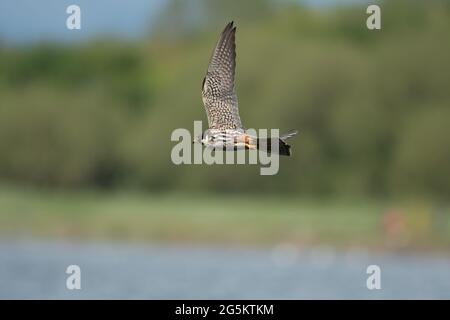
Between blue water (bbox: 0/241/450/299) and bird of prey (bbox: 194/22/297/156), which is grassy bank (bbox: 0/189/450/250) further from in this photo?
bird of prey (bbox: 194/22/297/156)

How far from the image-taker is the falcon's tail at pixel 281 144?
12.5 metres

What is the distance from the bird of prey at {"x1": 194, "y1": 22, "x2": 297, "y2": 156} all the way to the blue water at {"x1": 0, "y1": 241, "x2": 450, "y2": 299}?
1205cm

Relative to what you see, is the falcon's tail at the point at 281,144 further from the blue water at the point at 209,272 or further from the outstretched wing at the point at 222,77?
the blue water at the point at 209,272

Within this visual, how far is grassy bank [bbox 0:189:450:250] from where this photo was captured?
37.9 metres

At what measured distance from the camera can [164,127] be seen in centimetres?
4606

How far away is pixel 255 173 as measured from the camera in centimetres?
4547

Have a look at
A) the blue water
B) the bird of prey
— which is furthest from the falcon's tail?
the blue water

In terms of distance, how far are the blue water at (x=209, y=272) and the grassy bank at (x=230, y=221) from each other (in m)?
0.44

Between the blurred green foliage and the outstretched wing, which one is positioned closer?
the outstretched wing

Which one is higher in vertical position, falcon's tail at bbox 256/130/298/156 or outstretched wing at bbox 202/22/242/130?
outstretched wing at bbox 202/22/242/130

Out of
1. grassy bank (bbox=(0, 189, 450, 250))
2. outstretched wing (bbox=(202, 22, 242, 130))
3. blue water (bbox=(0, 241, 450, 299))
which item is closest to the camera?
outstretched wing (bbox=(202, 22, 242, 130))

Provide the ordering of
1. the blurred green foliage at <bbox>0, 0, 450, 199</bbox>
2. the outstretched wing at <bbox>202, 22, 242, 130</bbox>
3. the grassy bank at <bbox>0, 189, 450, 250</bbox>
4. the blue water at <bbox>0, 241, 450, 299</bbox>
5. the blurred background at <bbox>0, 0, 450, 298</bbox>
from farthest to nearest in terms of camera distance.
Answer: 1. the blurred green foliage at <bbox>0, 0, 450, 199</bbox>
2. the grassy bank at <bbox>0, 189, 450, 250</bbox>
3. the blurred background at <bbox>0, 0, 450, 298</bbox>
4. the blue water at <bbox>0, 241, 450, 299</bbox>
5. the outstretched wing at <bbox>202, 22, 242, 130</bbox>
